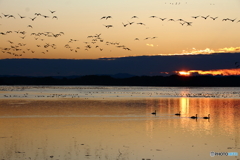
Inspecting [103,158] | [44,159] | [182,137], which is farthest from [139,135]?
[44,159]

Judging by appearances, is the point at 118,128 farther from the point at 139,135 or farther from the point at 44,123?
the point at 44,123

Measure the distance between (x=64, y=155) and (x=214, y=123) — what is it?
1885 centimetres

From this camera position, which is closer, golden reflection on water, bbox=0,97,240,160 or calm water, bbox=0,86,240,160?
calm water, bbox=0,86,240,160

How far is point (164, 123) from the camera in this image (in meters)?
34.5

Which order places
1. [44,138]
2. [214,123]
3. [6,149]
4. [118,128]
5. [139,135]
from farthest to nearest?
1. [214,123]
2. [118,128]
3. [139,135]
4. [44,138]
5. [6,149]

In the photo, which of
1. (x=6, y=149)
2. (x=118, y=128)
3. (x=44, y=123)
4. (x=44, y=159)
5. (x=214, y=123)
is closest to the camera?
(x=44, y=159)

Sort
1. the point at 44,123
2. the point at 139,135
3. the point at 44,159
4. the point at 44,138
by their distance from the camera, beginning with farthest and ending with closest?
1. the point at 44,123
2. the point at 139,135
3. the point at 44,138
4. the point at 44,159

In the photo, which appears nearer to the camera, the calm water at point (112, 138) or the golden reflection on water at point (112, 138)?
the calm water at point (112, 138)

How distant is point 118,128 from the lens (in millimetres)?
30438

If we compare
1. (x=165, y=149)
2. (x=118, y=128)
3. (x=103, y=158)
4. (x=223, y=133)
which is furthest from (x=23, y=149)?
(x=223, y=133)

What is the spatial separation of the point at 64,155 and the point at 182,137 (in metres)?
9.57

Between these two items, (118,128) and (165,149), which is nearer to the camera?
(165,149)

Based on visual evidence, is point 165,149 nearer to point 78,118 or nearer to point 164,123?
point 164,123

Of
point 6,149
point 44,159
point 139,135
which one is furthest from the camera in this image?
point 139,135
